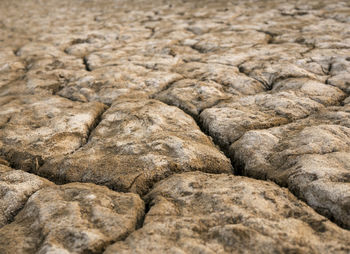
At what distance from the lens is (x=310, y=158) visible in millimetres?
1488

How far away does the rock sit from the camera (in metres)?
1.38

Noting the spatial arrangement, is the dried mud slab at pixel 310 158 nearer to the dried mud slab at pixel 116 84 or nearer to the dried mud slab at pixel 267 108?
the dried mud slab at pixel 267 108

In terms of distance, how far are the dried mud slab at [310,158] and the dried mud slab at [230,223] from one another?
0.08 metres

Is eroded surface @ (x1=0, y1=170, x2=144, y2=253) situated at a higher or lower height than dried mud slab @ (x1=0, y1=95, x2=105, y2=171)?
lower

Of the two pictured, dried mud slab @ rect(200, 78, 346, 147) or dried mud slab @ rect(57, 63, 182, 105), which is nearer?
dried mud slab @ rect(200, 78, 346, 147)

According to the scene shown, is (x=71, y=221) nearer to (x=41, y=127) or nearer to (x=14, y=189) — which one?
(x=14, y=189)

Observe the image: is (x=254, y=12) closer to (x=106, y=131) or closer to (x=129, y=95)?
(x=129, y=95)

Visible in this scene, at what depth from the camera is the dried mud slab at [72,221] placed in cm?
114

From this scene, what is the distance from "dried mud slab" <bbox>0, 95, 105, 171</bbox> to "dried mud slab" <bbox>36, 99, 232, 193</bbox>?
110 millimetres

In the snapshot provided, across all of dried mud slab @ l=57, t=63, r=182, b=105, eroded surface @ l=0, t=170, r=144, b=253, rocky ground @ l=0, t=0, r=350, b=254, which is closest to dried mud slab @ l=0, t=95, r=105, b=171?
rocky ground @ l=0, t=0, r=350, b=254

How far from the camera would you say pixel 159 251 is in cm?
107

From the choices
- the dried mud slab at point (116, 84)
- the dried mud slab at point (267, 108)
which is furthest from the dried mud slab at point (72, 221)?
the dried mud slab at point (116, 84)

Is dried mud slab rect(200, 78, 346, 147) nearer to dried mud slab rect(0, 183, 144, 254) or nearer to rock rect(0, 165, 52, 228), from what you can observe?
dried mud slab rect(0, 183, 144, 254)

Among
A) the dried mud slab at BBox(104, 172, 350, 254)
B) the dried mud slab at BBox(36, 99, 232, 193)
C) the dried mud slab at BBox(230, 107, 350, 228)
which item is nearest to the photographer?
the dried mud slab at BBox(104, 172, 350, 254)
